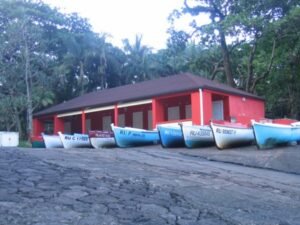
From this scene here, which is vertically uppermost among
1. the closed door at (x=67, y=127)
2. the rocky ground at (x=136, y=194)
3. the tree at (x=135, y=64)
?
the tree at (x=135, y=64)

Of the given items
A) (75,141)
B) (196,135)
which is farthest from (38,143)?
(196,135)

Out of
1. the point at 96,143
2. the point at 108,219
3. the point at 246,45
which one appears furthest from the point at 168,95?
the point at 108,219

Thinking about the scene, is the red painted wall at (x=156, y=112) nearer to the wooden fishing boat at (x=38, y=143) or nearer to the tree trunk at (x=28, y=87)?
the wooden fishing boat at (x=38, y=143)

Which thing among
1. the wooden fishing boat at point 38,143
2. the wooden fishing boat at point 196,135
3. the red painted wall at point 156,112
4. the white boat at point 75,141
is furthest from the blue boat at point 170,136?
the wooden fishing boat at point 38,143

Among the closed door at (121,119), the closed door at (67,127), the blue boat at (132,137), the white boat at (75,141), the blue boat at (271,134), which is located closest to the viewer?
the blue boat at (271,134)

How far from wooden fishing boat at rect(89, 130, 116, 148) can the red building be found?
2.82 metres

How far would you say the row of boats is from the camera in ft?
54.1

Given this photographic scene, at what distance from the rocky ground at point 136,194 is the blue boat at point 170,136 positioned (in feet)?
24.2

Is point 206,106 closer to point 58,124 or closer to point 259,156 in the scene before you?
point 259,156

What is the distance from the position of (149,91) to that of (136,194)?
17.7 meters

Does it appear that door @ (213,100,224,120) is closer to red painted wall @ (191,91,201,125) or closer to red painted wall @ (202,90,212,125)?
red painted wall @ (202,90,212,125)

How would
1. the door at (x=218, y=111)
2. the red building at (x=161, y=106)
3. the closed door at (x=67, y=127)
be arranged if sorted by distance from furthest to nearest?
the closed door at (x=67, y=127), the door at (x=218, y=111), the red building at (x=161, y=106)

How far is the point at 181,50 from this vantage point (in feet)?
116

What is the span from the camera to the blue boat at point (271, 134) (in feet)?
53.5
